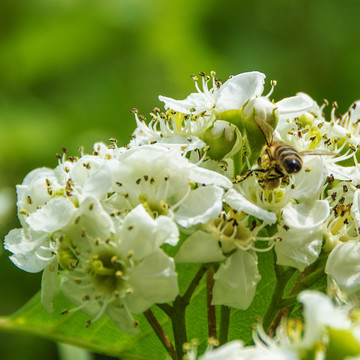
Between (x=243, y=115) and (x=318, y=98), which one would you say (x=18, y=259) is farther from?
(x=318, y=98)

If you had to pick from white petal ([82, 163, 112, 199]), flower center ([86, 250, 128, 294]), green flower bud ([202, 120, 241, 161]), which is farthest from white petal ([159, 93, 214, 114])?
flower center ([86, 250, 128, 294])

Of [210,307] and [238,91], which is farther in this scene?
[238,91]

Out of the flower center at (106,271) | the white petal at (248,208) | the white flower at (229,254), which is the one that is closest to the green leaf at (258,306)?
the white flower at (229,254)

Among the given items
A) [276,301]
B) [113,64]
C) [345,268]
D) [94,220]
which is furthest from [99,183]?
[113,64]

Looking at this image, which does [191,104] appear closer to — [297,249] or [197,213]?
[197,213]

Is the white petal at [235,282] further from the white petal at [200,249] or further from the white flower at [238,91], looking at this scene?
the white flower at [238,91]

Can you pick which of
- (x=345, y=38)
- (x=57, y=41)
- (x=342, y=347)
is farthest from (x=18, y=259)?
(x=345, y=38)
